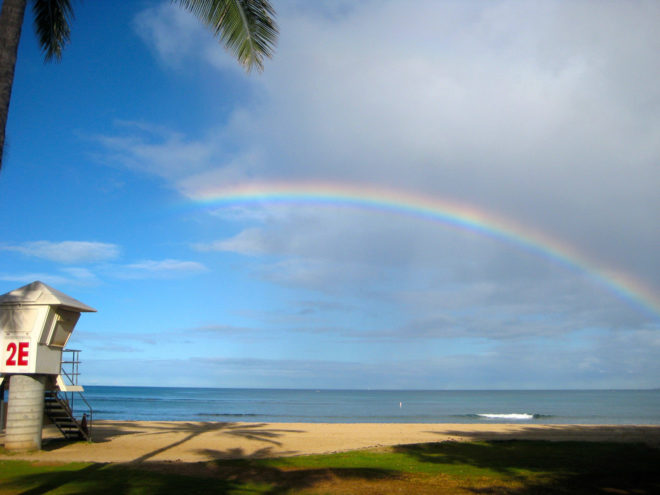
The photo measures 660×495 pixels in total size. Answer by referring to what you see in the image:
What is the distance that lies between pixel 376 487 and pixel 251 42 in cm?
954

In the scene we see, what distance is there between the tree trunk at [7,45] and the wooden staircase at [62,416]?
53.4ft

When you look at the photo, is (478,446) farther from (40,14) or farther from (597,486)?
(40,14)

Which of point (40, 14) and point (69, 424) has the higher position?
point (40, 14)

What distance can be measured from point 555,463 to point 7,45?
16.3 m

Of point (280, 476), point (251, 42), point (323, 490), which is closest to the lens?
point (251, 42)

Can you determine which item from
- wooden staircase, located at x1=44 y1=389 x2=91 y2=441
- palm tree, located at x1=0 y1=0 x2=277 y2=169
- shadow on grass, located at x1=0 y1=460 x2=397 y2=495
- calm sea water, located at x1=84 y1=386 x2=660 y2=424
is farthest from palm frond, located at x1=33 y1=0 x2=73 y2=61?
calm sea water, located at x1=84 y1=386 x2=660 y2=424

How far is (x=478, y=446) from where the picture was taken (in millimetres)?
20250

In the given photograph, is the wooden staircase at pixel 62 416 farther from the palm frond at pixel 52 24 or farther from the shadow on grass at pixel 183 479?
the palm frond at pixel 52 24

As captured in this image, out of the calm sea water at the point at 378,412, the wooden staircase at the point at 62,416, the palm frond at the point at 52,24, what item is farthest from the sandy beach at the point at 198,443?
the calm sea water at the point at 378,412

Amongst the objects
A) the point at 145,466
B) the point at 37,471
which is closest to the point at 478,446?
the point at 145,466

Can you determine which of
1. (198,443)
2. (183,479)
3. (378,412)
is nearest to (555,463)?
(183,479)

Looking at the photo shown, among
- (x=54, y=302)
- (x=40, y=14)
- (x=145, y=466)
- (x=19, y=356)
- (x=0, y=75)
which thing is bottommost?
(x=145, y=466)

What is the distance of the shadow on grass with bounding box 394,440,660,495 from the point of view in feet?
40.8

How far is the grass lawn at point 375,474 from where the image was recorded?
12172 millimetres
